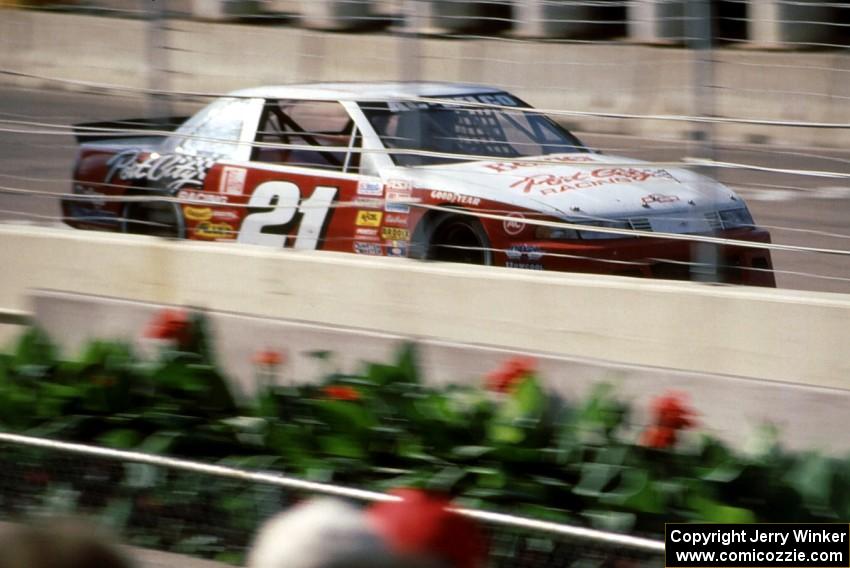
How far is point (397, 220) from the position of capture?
7.11m

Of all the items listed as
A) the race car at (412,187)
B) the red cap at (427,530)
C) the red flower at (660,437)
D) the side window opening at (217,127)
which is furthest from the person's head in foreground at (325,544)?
the side window opening at (217,127)

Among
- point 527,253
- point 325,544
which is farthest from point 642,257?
point 325,544

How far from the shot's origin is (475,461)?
17.3 ft

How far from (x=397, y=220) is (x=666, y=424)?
100 inches

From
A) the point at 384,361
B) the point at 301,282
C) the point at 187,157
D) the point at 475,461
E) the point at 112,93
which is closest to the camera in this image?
the point at 475,461

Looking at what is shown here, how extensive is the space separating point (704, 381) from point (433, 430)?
1065 millimetres

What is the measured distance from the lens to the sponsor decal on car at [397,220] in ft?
22.9

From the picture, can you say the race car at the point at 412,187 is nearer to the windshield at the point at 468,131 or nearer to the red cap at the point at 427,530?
the windshield at the point at 468,131

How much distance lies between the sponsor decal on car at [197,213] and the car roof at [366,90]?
68 centimetres

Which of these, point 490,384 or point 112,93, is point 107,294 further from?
point 490,384

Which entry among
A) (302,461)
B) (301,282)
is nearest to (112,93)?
(301,282)

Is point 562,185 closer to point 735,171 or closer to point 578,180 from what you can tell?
point 578,180

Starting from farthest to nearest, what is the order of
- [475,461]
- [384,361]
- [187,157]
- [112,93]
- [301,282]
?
[187,157] → [112,93] → [301,282] → [384,361] → [475,461]

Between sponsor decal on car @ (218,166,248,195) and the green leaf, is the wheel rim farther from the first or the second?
sponsor decal on car @ (218,166,248,195)
